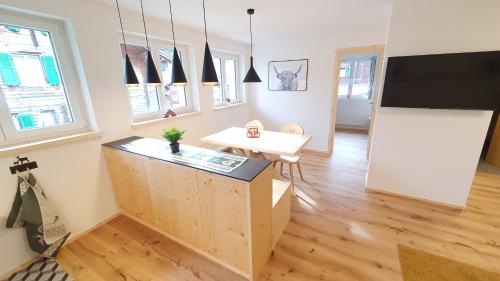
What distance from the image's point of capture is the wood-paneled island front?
144cm

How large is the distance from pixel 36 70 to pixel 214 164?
182 centimetres

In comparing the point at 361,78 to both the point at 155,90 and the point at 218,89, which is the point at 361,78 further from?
the point at 155,90

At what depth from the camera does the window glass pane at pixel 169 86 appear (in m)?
2.97

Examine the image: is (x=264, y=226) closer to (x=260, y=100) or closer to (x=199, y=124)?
(x=199, y=124)

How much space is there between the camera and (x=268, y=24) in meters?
2.94

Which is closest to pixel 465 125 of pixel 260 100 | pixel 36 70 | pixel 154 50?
pixel 260 100

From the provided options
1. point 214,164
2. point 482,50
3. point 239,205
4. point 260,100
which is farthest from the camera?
point 260,100

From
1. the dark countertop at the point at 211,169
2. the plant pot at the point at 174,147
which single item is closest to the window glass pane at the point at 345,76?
the dark countertop at the point at 211,169

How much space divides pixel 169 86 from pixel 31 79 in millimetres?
1506

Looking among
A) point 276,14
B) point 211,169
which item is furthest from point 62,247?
point 276,14

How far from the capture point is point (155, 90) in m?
2.88

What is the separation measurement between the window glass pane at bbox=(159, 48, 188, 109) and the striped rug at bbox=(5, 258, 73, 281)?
7.19ft

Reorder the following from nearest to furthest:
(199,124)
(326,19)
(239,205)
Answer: (239,205)
(326,19)
(199,124)

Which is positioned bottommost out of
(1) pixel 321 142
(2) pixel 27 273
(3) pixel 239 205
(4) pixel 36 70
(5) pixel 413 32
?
(2) pixel 27 273
